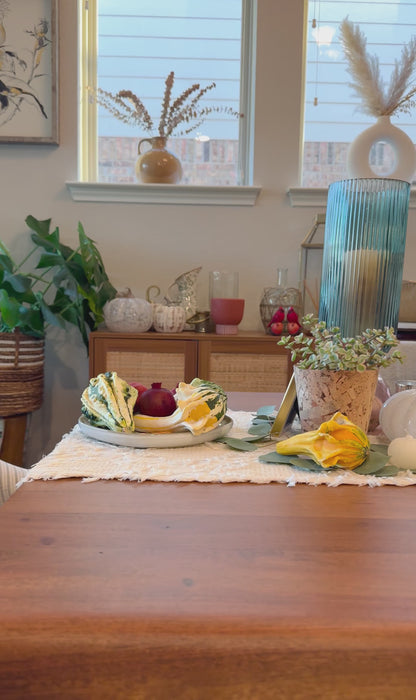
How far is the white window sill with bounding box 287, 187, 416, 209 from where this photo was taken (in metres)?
2.53

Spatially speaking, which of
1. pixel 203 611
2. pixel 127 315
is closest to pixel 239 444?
pixel 203 611

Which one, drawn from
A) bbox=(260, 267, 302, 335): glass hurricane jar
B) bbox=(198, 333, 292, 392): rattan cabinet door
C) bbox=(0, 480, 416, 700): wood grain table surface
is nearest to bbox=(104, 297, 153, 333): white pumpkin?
bbox=(198, 333, 292, 392): rattan cabinet door

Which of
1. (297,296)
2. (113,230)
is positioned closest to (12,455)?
(113,230)

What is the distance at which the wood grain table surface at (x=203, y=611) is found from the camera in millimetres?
361

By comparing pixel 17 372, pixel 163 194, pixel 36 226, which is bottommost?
pixel 17 372

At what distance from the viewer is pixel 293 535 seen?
511 mm

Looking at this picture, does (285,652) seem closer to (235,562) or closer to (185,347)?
(235,562)

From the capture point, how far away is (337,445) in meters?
0.72

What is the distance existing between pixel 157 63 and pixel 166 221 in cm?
78

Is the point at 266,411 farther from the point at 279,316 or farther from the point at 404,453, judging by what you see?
the point at 279,316

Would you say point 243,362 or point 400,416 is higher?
point 400,416

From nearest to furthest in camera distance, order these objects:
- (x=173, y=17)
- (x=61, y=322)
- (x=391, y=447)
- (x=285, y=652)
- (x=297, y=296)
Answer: (x=285, y=652) < (x=391, y=447) < (x=61, y=322) < (x=297, y=296) < (x=173, y=17)

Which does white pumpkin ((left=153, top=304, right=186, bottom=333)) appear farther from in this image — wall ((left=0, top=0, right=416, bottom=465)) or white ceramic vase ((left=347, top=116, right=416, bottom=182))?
white ceramic vase ((left=347, top=116, right=416, bottom=182))

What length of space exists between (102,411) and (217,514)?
0.31 meters
